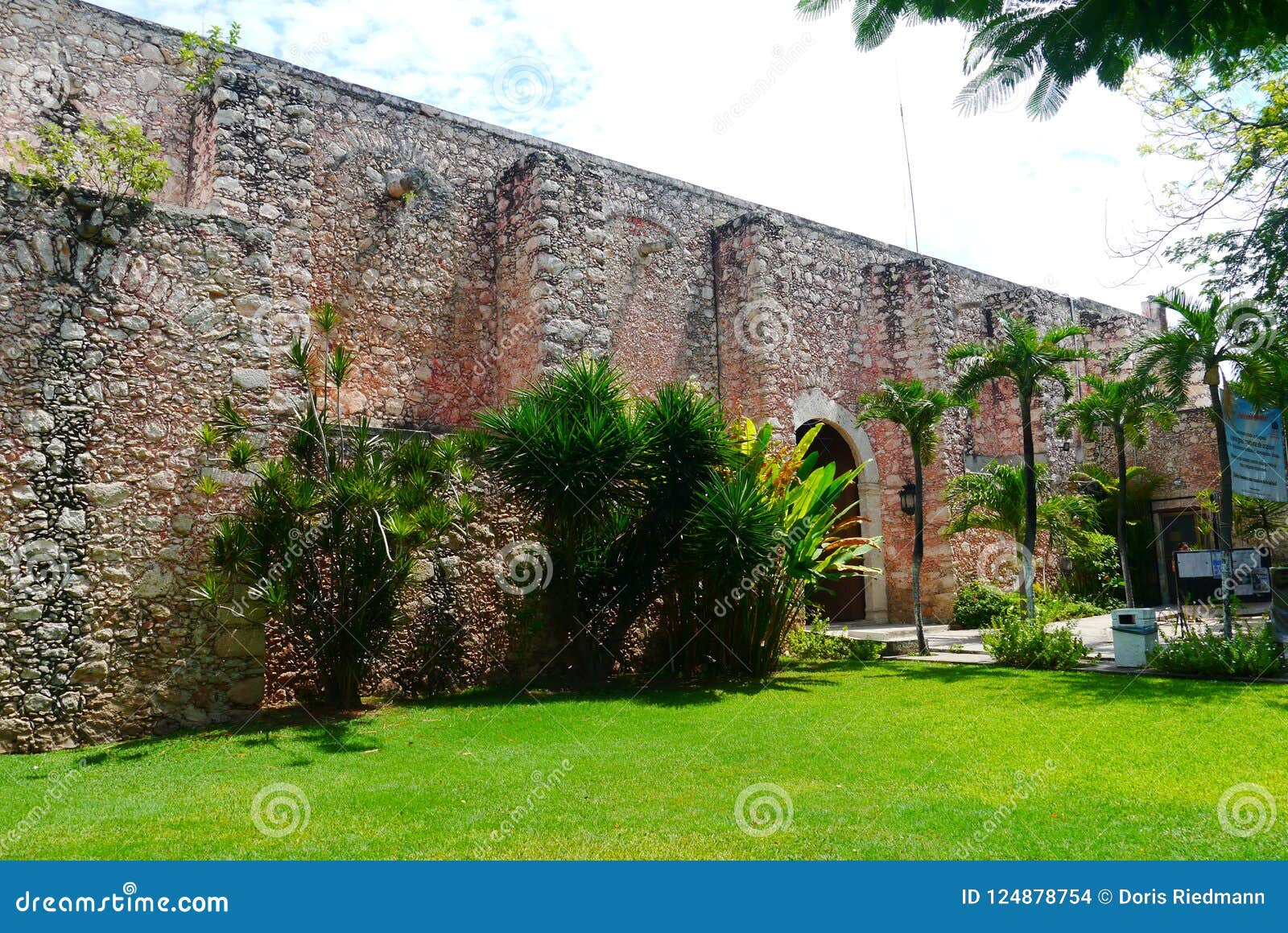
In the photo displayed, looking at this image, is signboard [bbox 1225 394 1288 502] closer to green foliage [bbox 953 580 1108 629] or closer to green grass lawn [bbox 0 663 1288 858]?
green grass lawn [bbox 0 663 1288 858]

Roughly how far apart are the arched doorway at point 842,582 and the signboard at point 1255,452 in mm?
5730

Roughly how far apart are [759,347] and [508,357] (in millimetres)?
3378

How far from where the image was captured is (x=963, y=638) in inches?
461

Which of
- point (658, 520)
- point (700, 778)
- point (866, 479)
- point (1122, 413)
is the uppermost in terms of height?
point (1122, 413)

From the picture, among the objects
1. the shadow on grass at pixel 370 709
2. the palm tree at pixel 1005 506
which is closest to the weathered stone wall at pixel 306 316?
the shadow on grass at pixel 370 709

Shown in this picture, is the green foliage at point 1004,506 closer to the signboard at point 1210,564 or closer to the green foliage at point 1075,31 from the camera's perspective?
the signboard at point 1210,564

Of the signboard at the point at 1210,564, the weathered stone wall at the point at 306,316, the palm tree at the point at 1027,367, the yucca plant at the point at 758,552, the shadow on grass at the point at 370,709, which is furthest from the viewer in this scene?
the signboard at the point at 1210,564

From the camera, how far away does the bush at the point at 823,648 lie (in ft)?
33.0

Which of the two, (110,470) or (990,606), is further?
(990,606)

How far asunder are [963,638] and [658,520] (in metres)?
5.26

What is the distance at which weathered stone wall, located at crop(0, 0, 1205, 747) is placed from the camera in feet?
20.4

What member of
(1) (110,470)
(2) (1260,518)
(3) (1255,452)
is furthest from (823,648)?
(2) (1260,518)

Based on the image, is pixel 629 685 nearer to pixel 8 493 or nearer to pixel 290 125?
pixel 8 493

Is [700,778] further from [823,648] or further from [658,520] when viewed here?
[823,648]
